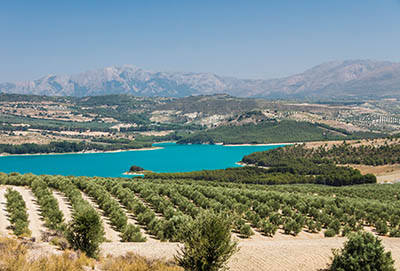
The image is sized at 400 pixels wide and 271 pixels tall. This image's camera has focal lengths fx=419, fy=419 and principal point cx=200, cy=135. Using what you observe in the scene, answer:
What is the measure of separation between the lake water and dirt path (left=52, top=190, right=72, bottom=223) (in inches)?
3323

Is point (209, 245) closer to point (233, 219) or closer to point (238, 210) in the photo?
point (233, 219)

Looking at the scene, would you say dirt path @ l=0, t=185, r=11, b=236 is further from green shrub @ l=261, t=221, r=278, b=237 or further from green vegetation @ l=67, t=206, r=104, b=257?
green shrub @ l=261, t=221, r=278, b=237

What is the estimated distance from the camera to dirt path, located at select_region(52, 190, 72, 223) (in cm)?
3138

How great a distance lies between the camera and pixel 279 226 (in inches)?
1323

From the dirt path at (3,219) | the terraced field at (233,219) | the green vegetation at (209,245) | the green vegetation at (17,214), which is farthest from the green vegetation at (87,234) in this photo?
the green vegetation at (17,214)

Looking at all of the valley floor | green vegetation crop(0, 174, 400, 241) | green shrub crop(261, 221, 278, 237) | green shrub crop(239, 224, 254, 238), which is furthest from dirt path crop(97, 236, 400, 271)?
green shrub crop(261, 221, 278, 237)

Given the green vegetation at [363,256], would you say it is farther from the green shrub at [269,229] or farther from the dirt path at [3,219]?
the dirt path at [3,219]

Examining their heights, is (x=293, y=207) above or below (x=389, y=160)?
above

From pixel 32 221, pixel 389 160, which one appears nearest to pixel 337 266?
pixel 32 221

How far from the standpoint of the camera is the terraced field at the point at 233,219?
70.5ft

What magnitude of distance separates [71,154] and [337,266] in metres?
189

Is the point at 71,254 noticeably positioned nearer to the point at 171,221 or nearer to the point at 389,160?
the point at 171,221

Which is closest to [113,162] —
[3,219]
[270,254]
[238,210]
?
[238,210]

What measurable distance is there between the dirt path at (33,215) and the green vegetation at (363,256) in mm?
15259
